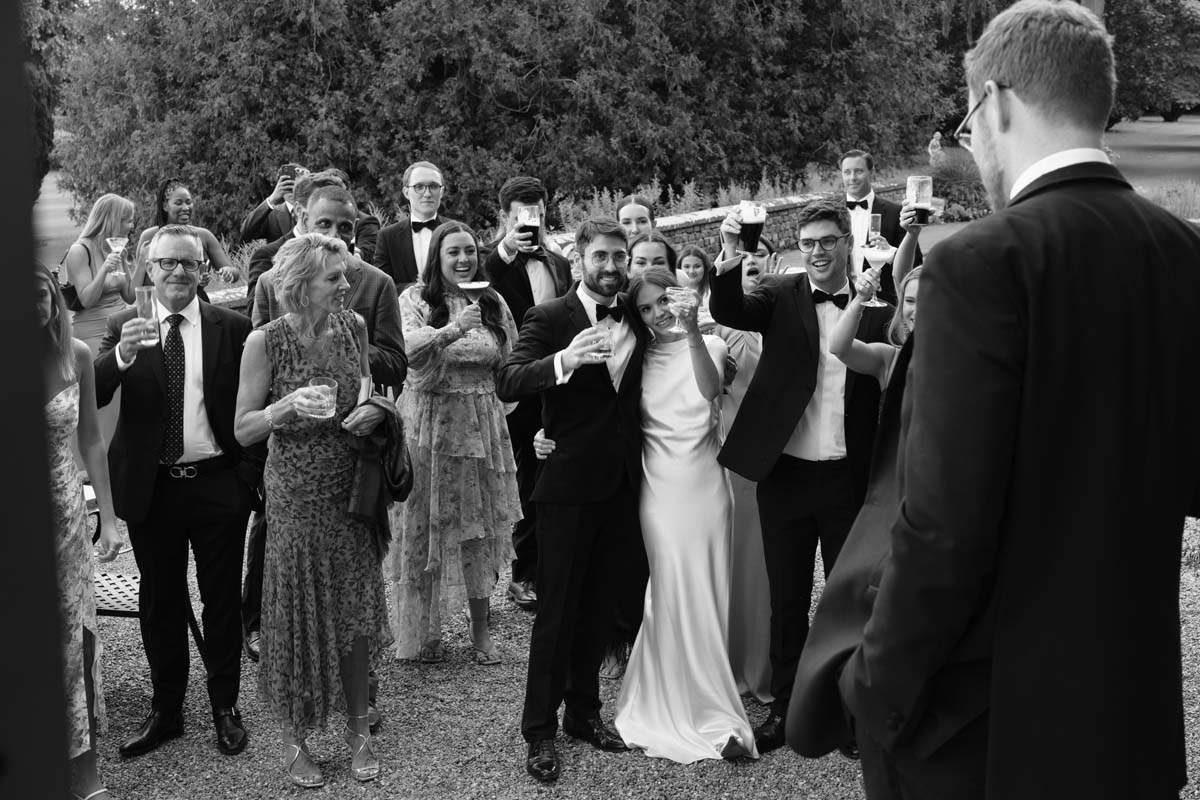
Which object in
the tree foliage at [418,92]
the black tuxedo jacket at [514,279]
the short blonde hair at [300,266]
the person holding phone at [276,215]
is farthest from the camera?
the tree foliage at [418,92]

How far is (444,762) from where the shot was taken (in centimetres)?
509

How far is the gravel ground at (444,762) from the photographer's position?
4859 mm

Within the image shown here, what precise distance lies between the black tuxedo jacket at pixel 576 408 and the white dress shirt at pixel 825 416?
2.19 feet

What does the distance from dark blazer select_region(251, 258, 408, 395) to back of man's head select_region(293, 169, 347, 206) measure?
70 centimetres

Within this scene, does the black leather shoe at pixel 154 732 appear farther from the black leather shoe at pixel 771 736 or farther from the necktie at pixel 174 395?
the black leather shoe at pixel 771 736

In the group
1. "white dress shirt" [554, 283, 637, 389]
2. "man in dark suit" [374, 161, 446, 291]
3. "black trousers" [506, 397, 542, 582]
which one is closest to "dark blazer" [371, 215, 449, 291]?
"man in dark suit" [374, 161, 446, 291]

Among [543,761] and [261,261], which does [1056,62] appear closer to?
[543,761]

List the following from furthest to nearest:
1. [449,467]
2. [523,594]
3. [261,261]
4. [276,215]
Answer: [276,215] < [523,594] < [261,261] < [449,467]

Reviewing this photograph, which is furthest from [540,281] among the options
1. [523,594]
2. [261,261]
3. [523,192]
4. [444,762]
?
[444,762]

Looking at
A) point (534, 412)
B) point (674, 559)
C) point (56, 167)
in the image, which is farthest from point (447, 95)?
point (674, 559)

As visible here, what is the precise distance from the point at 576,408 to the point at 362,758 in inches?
64.8

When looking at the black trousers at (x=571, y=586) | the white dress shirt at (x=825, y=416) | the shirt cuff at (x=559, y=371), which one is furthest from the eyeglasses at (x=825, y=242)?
the black trousers at (x=571, y=586)

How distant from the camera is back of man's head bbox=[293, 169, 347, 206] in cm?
625

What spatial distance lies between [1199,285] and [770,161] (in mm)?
20145
